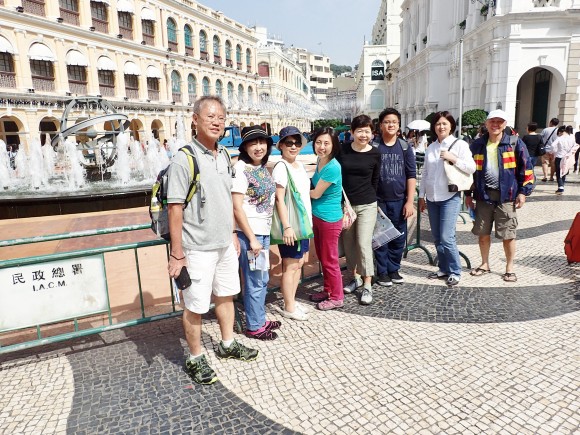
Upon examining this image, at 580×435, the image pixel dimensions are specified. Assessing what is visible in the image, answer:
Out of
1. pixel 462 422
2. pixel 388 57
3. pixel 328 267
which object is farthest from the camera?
pixel 388 57

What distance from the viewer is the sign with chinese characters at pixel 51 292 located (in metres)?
3.15

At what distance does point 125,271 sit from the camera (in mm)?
5223

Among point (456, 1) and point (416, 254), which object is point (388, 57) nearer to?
point (456, 1)

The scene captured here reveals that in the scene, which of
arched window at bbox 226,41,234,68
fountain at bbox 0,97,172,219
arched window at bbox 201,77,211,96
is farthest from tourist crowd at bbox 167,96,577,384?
arched window at bbox 226,41,234,68

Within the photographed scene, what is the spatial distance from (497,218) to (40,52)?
28755 mm

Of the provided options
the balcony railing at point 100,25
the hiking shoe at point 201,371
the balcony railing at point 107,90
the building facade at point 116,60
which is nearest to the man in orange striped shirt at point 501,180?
the hiking shoe at point 201,371

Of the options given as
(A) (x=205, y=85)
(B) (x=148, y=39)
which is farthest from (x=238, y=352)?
(A) (x=205, y=85)

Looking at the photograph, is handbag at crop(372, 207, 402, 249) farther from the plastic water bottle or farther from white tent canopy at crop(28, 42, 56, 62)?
white tent canopy at crop(28, 42, 56, 62)

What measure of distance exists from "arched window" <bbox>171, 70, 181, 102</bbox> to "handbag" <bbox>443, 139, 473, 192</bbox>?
36.9 meters

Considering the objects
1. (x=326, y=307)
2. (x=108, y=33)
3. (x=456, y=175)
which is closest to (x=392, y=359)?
(x=326, y=307)

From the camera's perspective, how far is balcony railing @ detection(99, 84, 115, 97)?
2989 centimetres

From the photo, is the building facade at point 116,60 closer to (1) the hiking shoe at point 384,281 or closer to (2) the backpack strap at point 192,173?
(1) the hiking shoe at point 384,281

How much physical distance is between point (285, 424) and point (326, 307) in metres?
1.74

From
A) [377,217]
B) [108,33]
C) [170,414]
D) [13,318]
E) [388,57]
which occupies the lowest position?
[170,414]
